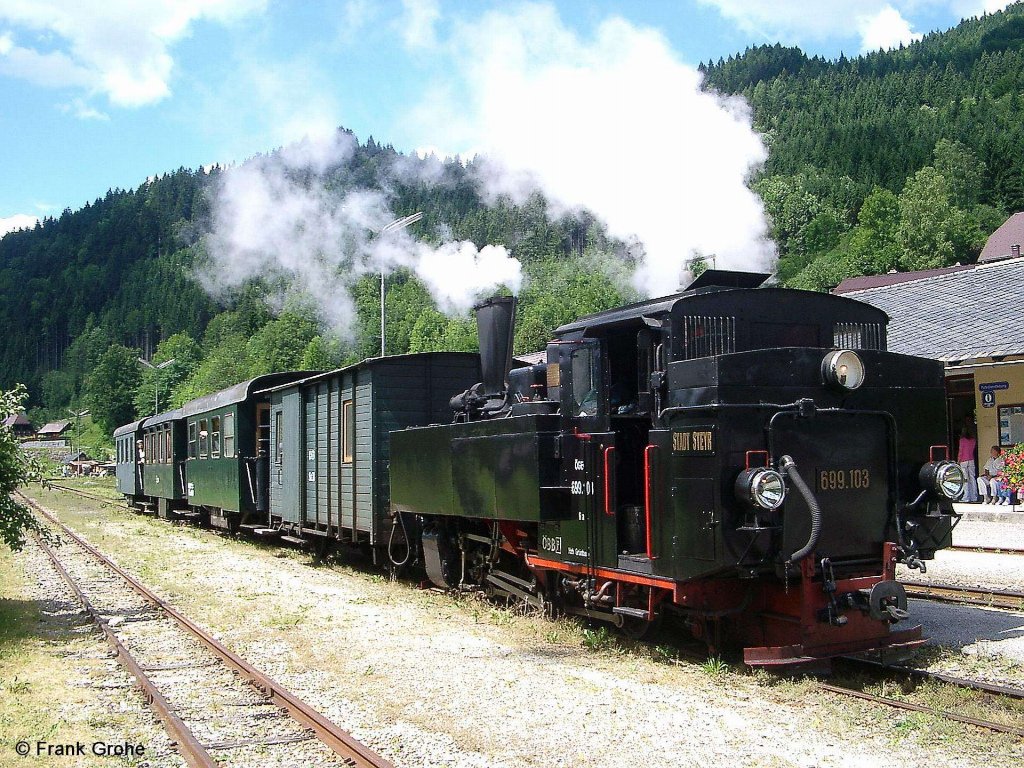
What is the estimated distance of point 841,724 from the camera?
539 cm

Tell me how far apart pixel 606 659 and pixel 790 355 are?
8.97 feet

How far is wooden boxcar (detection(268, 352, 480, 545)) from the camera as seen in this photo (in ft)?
37.7

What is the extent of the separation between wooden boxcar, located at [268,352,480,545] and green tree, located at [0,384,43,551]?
369cm

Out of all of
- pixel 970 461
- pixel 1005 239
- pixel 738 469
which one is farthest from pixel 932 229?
pixel 738 469

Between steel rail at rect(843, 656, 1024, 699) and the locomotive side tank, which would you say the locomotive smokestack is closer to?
the locomotive side tank

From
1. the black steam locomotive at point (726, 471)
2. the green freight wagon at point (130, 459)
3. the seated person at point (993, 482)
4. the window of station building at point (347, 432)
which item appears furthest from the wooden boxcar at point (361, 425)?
the green freight wagon at point (130, 459)

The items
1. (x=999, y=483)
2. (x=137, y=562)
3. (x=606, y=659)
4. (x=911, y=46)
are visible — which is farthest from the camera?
(x=911, y=46)

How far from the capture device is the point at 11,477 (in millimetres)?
9461

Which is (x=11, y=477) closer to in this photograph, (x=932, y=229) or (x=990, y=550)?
(x=990, y=550)

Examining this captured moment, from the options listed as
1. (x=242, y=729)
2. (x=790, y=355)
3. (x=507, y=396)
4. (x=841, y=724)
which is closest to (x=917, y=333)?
(x=507, y=396)

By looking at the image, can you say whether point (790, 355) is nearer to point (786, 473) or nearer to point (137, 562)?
point (786, 473)

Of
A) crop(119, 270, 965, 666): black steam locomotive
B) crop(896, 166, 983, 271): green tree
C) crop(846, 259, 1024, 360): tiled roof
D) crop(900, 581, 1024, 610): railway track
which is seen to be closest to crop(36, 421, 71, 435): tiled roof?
Result: crop(896, 166, 983, 271): green tree

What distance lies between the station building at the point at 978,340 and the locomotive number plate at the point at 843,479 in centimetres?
936

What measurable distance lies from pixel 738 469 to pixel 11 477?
24.0ft
